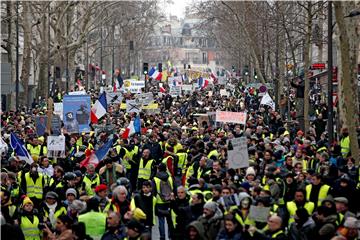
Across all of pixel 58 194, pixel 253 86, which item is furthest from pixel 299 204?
pixel 253 86

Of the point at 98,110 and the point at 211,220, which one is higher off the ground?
the point at 98,110

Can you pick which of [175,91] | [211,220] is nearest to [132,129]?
[211,220]

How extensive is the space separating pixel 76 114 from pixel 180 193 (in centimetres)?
1318

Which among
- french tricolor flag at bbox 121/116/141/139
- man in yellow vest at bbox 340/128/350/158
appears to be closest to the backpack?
man in yellow vest at bbox 340/128/350/158

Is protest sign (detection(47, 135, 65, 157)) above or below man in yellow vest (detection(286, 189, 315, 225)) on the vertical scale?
above

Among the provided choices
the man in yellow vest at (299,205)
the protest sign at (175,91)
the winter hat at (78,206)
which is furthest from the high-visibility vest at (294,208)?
the protest sign at (175,91)

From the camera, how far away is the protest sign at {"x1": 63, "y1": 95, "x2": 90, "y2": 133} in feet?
94.3

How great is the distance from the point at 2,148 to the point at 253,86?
3707 cm

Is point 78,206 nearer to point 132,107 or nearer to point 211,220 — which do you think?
point 211,220

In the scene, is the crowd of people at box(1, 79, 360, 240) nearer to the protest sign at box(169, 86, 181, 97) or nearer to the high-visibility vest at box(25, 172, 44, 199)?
the high-visibility vest at box(25, 172, 44, 199)

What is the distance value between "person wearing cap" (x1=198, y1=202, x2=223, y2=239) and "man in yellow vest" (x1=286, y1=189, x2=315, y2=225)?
117cm

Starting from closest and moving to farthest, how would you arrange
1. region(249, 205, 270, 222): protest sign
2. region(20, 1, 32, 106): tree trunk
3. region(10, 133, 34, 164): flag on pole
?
region(249, 205, 270, 222): protest sign < region(10, 133, 34, 164): flag on pole < region(20, 1, 32, 106): tree trunk

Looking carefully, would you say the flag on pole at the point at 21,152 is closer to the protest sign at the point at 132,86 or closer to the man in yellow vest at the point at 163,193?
the man in yellow vest at the point at 163,193

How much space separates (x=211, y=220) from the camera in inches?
536
